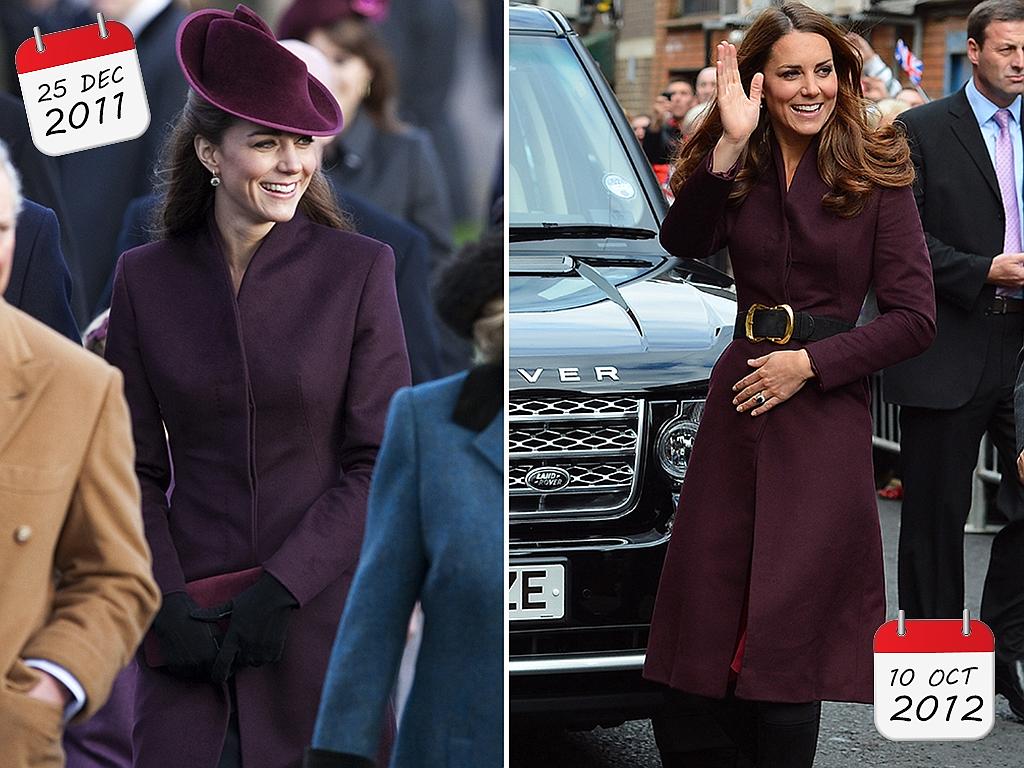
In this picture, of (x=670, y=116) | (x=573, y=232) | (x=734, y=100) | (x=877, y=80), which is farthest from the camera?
(x=670, y=116)

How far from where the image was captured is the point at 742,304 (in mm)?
4297

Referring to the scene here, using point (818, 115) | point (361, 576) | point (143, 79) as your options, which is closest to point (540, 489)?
point (818, 115)

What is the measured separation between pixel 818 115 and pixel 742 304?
48 cm

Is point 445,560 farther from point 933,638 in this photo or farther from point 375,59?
point 933,638

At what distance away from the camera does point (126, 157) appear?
2.59 m

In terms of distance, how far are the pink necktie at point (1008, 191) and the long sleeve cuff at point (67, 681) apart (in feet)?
11.8

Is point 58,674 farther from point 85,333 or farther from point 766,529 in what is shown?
point 766,529

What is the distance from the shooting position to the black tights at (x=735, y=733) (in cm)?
416

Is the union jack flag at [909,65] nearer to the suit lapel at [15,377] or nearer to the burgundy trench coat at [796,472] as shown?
the burgundy trench coat at [796,472]

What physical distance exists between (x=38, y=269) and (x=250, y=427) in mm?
399

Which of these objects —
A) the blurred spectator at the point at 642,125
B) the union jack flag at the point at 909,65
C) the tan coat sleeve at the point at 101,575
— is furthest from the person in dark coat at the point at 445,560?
the blurred spectator at the point at 642,125

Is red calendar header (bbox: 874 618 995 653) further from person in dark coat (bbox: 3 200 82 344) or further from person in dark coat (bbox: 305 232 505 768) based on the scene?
person in dark coat (bbox: 3 200 82 344)

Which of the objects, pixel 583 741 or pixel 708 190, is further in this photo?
pixel 583 741

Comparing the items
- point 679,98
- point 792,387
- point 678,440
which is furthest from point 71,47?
point 679,98
